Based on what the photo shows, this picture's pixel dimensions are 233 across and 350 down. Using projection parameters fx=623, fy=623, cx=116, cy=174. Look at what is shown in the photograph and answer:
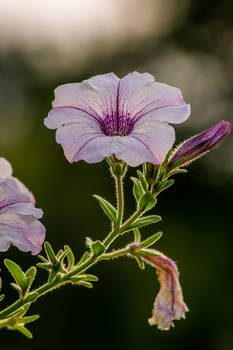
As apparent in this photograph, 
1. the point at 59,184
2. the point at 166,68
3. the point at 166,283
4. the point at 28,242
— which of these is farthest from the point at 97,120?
the point at 166,68

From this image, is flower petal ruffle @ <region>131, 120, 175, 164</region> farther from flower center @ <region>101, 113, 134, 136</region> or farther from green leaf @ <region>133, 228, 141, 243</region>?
green leaf @ <region>133, 228, 141, 243</region>

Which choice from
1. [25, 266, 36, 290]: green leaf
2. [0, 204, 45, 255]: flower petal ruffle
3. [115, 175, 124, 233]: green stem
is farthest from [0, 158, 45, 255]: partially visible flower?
[115, 175, 124, 233]: green stem

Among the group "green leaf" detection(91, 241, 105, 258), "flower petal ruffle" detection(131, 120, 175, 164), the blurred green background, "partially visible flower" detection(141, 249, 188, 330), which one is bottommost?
the blurred green background

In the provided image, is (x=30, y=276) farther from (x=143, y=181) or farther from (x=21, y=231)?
(x=143, y=181)

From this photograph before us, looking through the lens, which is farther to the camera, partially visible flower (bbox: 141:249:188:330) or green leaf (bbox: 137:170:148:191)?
partially visible flower (bbox: 141:249:188:330)

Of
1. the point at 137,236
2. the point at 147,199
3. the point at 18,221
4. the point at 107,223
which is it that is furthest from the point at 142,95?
the point at 107,223

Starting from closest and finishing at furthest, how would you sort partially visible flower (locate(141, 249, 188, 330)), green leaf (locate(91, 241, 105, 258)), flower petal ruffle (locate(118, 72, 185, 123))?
1. green leaf (locate(91, 241, 105, 258))
2. flower petal ruffle (locate(118, 72, 185, 123))
3. partially visible flower (locate(141, 249, 188, 330))

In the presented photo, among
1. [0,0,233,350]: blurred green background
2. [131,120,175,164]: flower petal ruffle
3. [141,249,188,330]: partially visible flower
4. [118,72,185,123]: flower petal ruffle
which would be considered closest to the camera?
[131,120,175,164]: flower petal ruffle

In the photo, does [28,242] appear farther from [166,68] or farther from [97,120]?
[166,68]
